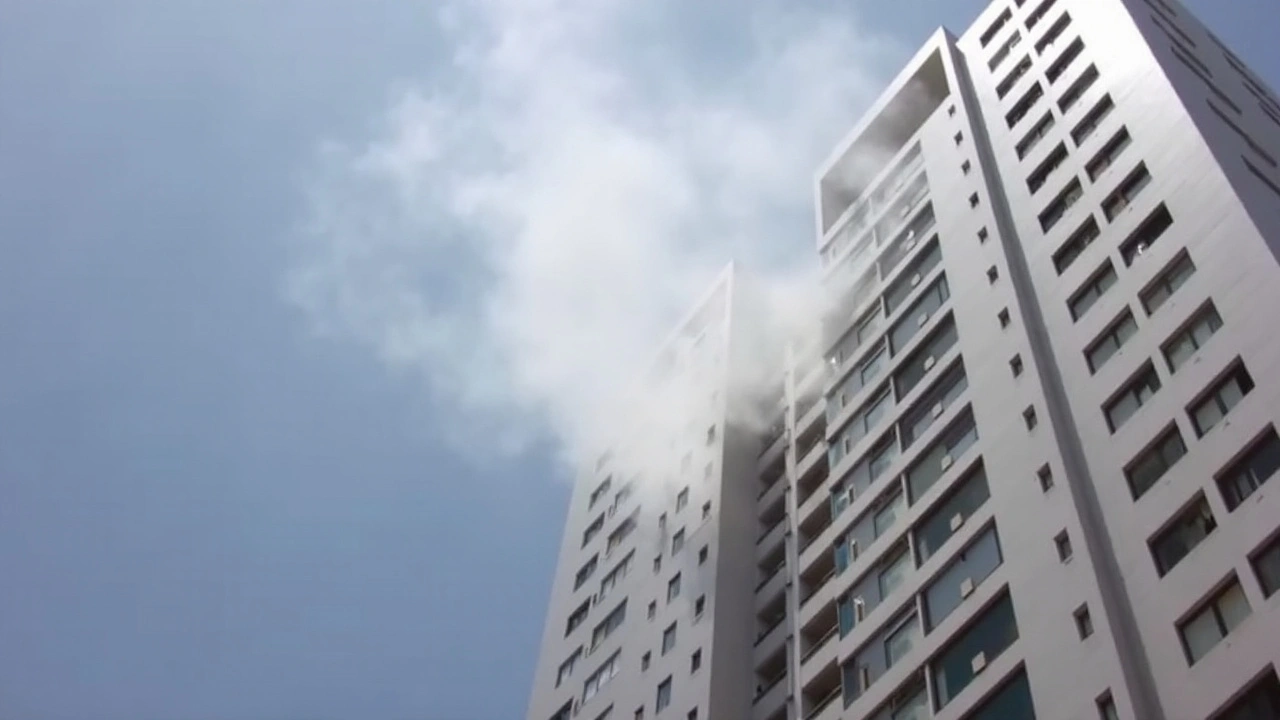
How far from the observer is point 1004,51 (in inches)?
1582

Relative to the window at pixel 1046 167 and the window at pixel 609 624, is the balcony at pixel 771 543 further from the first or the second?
the window at pixel 1046 167

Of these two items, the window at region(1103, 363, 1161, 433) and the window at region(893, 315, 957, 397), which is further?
the window at region(893, 315, 957, 397)

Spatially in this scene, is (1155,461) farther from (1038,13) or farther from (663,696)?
(1038,13)

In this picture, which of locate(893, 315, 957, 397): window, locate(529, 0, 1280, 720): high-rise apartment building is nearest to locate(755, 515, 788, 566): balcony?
locate(529, 0, 1280, 720): high-rise apartment building

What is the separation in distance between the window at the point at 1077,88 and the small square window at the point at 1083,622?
52.7ft

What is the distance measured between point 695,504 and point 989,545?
14043 millimetres

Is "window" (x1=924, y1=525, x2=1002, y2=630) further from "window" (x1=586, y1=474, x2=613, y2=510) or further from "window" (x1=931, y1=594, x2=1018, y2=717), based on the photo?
"window" (x1=586, y1=474, x2=613, y2=510)

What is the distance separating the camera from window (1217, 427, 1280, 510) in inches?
813

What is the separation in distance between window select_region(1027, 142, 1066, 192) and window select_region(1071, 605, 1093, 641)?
13.5 meters

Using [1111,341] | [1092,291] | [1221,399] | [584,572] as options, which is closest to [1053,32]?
[1092,291]

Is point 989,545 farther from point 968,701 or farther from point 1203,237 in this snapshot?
point 1203,237

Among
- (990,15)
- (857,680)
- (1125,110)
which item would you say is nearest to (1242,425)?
(857,680)

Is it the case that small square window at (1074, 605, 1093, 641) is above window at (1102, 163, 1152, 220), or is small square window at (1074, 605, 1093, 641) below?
below

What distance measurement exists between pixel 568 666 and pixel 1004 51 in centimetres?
2158
